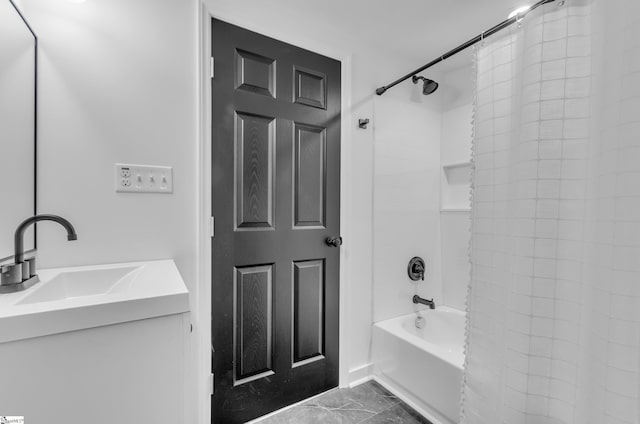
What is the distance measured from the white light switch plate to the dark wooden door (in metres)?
0.21

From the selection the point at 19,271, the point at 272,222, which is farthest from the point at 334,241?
the point at 19,271

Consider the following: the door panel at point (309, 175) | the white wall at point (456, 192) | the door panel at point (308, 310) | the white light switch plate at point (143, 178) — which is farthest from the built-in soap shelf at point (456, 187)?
the white light switch plate at point (143, 178)

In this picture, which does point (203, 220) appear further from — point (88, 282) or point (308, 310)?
point (308, 310)

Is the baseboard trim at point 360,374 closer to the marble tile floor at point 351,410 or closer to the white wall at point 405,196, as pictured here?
the marble tile floor at point 351,410

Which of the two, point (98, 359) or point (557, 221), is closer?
point (98, 359)

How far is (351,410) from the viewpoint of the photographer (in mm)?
1535

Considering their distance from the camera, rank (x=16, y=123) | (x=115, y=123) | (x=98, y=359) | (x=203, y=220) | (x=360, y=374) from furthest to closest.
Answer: (x=360, y=374) → (x=203, y=220) → (x=115, y=123) → (x=16, y=123) → (x=98, y=359)

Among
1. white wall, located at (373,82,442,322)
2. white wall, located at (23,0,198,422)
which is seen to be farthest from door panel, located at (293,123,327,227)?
white wall, located at (23,0,198,422)

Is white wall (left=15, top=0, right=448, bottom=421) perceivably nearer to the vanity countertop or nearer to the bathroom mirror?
the bathroom mirror

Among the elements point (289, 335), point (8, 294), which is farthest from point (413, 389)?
point (8, 294)

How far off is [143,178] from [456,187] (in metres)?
2.15

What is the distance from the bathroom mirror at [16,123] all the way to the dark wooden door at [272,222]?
641mm

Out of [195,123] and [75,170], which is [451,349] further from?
[75,170]

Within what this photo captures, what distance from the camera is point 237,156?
4.61ft
